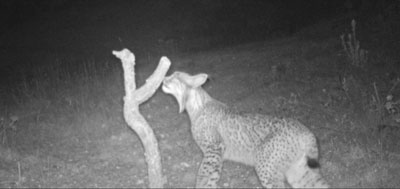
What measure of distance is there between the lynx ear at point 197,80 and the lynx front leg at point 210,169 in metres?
0.67

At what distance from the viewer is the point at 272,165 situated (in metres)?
4.57

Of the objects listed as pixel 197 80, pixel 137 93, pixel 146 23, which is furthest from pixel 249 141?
pixel 146 23

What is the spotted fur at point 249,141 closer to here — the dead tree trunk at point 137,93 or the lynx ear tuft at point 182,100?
the lynx ear tuft at point 182,100

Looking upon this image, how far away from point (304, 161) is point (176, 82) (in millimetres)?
1601

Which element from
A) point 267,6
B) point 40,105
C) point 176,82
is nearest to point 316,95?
point 176,82

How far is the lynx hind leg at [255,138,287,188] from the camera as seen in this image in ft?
14.9

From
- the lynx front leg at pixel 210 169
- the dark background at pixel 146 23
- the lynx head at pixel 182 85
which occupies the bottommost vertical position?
the lynx front leg at pixel 210 169

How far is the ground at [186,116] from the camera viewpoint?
17.8 feet

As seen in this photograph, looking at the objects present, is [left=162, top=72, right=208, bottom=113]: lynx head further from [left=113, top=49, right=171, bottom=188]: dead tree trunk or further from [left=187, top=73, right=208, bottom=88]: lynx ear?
[left=113, top=49, right=171, bottom=188]: dead tree trunk

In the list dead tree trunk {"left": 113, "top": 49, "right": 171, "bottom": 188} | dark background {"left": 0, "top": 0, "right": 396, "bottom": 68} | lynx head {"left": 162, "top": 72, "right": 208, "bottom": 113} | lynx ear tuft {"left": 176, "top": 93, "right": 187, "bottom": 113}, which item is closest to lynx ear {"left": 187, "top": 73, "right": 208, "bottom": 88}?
lynx head {"left": 162, "top": 72, "right": 208, "bottom": 113}

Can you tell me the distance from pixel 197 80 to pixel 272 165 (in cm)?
122

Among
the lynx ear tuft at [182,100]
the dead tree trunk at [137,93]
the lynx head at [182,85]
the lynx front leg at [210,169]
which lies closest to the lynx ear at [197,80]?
the lynx head at [182,85]

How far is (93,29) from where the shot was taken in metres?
14.7

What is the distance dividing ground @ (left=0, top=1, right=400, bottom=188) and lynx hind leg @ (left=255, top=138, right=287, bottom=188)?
569 millimetres
